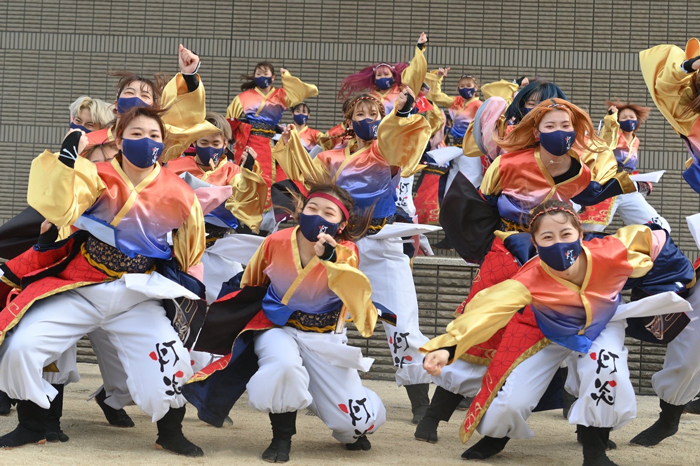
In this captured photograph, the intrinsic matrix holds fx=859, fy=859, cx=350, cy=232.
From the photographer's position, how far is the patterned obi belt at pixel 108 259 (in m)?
3.88

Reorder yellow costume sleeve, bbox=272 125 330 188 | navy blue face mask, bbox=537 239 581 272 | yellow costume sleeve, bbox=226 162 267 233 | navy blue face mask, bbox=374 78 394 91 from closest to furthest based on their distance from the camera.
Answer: navy blue face mask, bbox=537 239 581 272, yellow costume sleeve, bbox=272 125 330 188, yellow costume sleeve, bbox=226 162 267 233, navy blue face mask, bbox=374 78 394 91

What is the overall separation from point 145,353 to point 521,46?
22.2 feet

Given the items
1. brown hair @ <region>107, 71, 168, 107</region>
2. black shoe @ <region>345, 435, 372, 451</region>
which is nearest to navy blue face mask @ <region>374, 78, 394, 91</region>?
brown hair @ <region>107, 71, 168, 107</region>

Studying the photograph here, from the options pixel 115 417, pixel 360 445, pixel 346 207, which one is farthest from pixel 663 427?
pixel 115 417

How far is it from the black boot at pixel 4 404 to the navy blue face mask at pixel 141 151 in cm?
164

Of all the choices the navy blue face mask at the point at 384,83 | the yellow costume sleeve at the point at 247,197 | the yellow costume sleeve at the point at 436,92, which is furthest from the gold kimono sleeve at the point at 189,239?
the yellow costume sleeve at the point at 436,92

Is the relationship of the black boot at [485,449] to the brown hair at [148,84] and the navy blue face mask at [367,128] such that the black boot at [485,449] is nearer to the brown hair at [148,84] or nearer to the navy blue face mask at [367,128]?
the navy blue face mask at [367,128]

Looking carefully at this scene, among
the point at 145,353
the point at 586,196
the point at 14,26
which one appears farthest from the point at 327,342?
the point at 14,26

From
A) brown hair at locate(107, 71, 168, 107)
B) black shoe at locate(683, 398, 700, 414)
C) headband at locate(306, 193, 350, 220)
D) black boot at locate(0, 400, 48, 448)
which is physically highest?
brown hair at locate(107, 71, 168, 107)

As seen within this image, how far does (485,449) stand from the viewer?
153 inches

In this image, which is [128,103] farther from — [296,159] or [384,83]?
[384,83]

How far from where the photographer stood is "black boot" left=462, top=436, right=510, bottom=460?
12.8 ft

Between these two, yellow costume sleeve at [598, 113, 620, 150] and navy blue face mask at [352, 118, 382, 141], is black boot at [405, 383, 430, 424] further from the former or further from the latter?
yellow costume sleeve at [598, 113, 620, 150]

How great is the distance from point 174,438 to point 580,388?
178 cm
